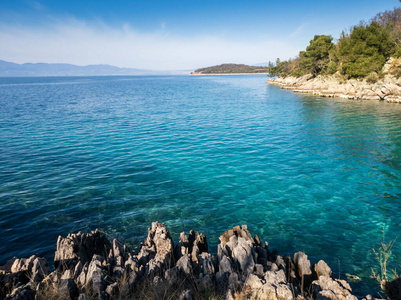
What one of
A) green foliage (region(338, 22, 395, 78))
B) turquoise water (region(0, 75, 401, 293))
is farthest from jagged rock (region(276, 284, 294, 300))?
green foliage (region(338, 22, 395, 78))

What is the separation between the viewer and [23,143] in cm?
3069

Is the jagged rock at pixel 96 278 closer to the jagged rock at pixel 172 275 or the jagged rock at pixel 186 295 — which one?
the jagged rock at pixel 172 275

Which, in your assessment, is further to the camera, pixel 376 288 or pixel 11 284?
pixel 376 288

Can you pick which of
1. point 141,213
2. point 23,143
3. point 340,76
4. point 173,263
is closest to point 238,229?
point 173,263

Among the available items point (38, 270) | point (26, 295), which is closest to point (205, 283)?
point (26, 295)

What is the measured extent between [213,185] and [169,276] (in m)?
11.6

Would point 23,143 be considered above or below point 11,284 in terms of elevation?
below

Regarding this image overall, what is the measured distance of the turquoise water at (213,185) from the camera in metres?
13.4

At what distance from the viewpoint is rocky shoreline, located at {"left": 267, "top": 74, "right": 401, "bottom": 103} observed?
57125 millimetres

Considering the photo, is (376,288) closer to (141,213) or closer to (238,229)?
(238,229)

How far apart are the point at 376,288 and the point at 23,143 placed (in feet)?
115

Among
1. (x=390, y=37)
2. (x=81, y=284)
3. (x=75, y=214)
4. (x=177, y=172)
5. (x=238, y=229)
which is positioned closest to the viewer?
(x=81, y=284)

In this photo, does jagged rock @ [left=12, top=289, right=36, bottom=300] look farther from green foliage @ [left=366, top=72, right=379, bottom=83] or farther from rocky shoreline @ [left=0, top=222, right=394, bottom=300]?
green foliage @ [left=366, top=72, right=379, bottom=83]

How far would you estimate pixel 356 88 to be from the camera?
66.8 m
